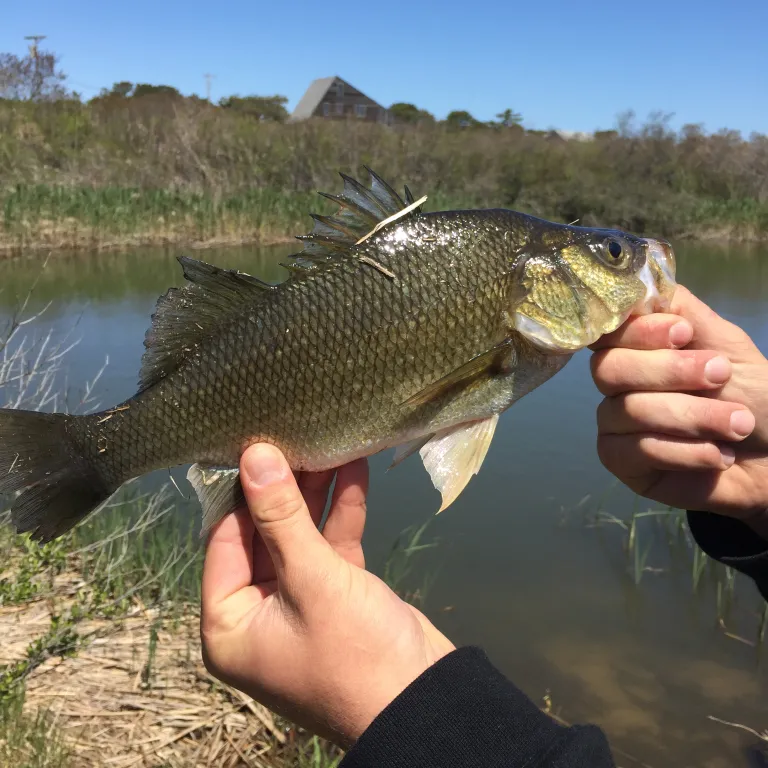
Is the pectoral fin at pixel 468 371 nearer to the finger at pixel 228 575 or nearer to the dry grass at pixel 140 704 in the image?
the finger at pixel 228 575

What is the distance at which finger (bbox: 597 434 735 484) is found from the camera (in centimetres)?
201

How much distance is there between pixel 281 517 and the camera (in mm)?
1651

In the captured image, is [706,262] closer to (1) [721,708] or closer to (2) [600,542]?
(2) [600,542]

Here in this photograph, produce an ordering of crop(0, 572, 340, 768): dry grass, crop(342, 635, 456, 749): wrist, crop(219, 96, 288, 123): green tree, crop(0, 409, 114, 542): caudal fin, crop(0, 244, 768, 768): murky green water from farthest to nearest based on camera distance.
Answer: crop(219, 96, 288, 123): green tree, crop(0, 244, 768, 768): murky green water, crop(0, 572, 340, 768): dry grass, crop(0, 409, 114, 542): caudal fin, crop(342, 635, 456, 749): wrist

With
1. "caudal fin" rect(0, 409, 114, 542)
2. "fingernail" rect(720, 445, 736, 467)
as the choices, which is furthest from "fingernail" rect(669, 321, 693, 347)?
"caudal fin" rect(0, 409, 114, 542)

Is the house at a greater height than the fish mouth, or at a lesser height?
greater

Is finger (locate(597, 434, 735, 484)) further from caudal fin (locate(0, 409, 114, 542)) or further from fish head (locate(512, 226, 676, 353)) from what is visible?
caudal fin (locate(0, 409, 114, 542))

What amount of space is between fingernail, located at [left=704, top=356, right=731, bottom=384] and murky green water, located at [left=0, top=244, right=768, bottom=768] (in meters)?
2.79

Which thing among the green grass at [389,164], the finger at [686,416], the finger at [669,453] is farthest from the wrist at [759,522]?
the green grass at [389,164]

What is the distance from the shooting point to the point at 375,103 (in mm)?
55312

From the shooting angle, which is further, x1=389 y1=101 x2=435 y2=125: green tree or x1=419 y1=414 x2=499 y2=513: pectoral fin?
x1=389 y1=101 x2=435 y2=125: green tree

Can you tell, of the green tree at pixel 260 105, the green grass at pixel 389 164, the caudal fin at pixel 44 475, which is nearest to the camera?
the caudal fin at pixel 44 475

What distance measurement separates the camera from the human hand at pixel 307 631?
155 centimetres

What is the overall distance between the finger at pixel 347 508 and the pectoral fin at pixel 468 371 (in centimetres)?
36
